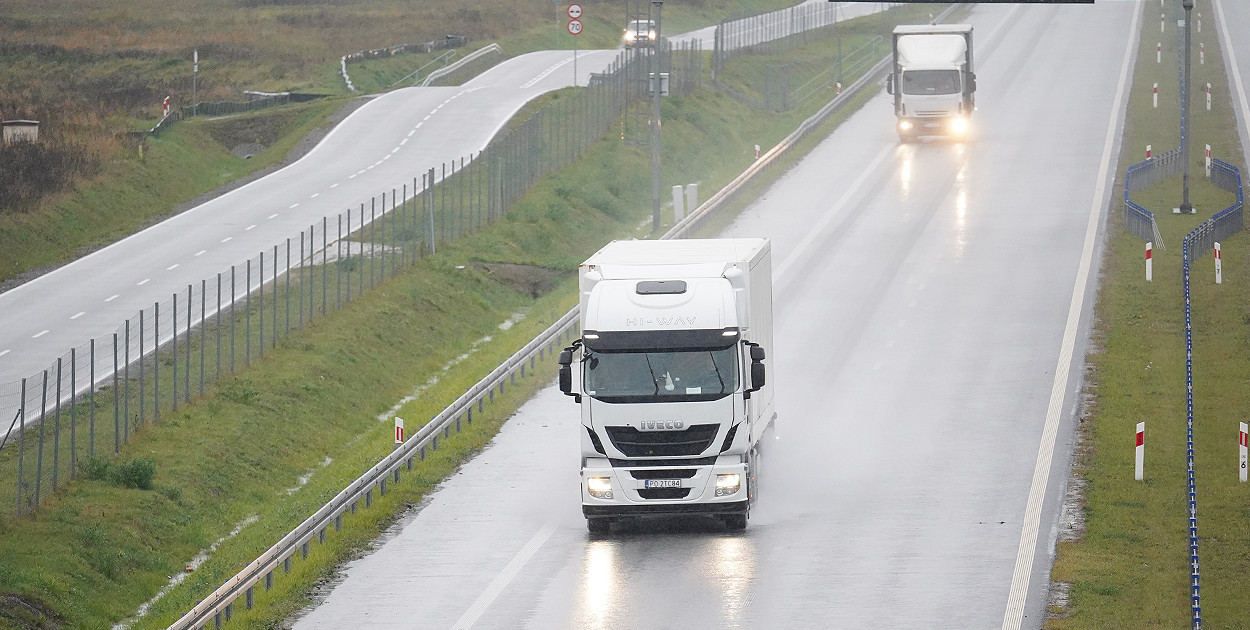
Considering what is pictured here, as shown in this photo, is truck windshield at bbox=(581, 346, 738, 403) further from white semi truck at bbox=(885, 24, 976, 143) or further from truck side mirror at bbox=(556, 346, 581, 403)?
white semi truck at bbox=(885, 24, 976, 143)

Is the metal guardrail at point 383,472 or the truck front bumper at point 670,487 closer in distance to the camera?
the metal guardrail at point 383,472

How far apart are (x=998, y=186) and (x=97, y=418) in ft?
101

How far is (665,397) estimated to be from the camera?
20.9 m

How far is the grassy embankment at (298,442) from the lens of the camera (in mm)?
23281

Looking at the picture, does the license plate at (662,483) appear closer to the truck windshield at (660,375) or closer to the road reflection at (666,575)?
the road reflection at (666,575)

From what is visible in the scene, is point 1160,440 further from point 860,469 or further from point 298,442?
point 298,442

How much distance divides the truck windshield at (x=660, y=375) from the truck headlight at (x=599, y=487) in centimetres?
114

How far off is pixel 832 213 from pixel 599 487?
91.5ft

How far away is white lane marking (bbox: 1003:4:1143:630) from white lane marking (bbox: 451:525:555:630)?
20.5 ft

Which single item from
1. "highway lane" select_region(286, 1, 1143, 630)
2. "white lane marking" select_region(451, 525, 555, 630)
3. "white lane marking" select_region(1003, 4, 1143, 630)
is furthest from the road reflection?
"white lane marking" select_region(1003, 4, 1143, 630)

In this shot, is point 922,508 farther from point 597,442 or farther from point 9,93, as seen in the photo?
point 9,93

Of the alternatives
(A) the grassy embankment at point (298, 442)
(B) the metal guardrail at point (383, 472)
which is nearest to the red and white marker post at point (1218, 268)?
(B) the metal guardrail at point (383, 472)

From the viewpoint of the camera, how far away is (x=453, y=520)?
23.6 m

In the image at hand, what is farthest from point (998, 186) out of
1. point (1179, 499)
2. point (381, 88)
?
point (381, 88)
